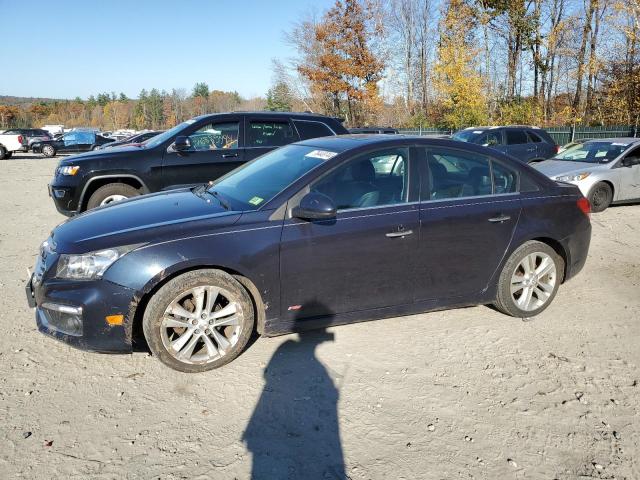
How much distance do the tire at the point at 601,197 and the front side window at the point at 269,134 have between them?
19.4 ft

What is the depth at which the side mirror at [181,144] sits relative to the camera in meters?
6.95

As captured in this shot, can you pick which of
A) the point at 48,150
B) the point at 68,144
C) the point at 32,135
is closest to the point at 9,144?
the point at 48,150

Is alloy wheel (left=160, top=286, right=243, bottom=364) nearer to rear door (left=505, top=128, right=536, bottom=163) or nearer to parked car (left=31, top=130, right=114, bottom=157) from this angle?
rear door (left=505, top=128, right=536, bottom=163)

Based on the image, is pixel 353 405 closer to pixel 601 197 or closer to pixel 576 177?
pixel 576 177

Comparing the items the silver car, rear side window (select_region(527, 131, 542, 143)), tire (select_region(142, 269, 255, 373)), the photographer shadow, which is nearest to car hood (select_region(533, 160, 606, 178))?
the silver car

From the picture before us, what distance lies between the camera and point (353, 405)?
2.92 m

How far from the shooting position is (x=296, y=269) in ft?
10.9

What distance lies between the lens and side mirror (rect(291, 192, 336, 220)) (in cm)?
322

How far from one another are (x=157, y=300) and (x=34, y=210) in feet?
25.3

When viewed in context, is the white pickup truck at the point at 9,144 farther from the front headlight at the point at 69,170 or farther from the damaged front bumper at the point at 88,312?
the damaged front bumper at the point at 88,312

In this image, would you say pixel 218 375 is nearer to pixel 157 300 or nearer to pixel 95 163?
pixel 157 300

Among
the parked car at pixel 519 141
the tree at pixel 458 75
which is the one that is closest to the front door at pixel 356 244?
the parked car at pixel 519 141

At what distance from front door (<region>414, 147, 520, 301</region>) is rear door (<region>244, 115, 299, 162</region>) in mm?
3960

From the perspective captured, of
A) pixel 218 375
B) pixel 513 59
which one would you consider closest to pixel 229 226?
pixel 218 375
